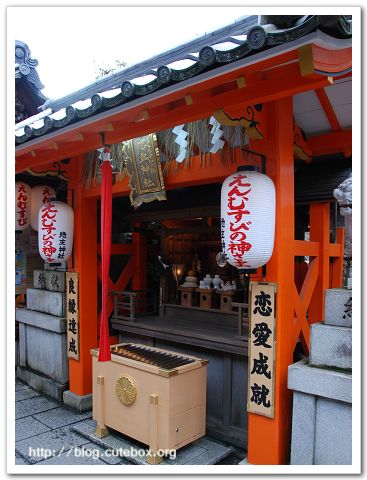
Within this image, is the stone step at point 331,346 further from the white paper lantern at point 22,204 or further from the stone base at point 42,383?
the white paper lantern at point 22,204

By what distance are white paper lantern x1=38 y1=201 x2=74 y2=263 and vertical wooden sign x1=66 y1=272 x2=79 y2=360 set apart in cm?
58

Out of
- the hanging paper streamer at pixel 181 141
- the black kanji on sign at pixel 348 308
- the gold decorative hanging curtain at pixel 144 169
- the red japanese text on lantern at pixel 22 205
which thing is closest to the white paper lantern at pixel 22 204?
the red japanese text on lantern at pixel 22 205

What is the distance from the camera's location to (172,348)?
6.42 m

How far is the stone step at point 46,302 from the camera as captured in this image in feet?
23.5

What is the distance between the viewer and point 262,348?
411cm

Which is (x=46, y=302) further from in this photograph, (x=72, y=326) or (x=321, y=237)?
(x=321, y=237)

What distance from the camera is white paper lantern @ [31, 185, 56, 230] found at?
7.07 meters

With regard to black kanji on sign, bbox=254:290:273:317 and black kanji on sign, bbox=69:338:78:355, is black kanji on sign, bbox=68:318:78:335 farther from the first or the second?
black kanji on sign, bbox=254:290:273:317

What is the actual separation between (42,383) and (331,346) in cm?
577

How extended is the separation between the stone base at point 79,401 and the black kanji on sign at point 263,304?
13.1 feet

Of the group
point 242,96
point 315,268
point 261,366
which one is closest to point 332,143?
point 315,268

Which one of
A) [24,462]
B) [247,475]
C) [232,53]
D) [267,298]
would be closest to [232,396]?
[247,475]

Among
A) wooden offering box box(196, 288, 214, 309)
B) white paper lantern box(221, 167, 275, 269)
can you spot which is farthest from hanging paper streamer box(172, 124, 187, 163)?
wooden offering box box(196, 288, 214, 309)

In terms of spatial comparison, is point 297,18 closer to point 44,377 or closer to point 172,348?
point 172,348
